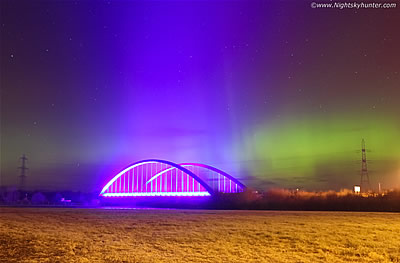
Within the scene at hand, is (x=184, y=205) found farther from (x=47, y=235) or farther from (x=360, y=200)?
(x=47, y=235)

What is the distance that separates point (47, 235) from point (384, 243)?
12.2 meters

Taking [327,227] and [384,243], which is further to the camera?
[327,227]

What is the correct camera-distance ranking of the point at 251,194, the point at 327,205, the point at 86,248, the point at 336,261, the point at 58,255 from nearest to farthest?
the point at 336,261 → the point at 58,255 → the point at 86,248 → the point at 327,205 → the point at 251,194

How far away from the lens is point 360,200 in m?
31.5

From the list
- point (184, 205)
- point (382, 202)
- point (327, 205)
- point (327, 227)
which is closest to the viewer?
point (327, 227)

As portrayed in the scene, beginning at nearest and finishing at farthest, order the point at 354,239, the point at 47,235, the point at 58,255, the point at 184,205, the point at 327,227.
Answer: the point at 58,255, the point at 354,239, the point at 47,235, the point at 327,227, the point at 184,205

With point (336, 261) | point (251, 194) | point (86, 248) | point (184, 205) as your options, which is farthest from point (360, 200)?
point (86, 248)

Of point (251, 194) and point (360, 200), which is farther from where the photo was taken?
point (251, 194)

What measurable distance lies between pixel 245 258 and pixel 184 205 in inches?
Answer: 1336

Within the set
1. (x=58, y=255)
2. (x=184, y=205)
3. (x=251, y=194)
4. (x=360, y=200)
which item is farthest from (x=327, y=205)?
(x=58, y=255)

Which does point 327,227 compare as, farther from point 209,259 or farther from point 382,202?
point 382,202

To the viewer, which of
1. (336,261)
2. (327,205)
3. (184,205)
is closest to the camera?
(336,261)

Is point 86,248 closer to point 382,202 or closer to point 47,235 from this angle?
point 47,235

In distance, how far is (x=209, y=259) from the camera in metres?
10.2
